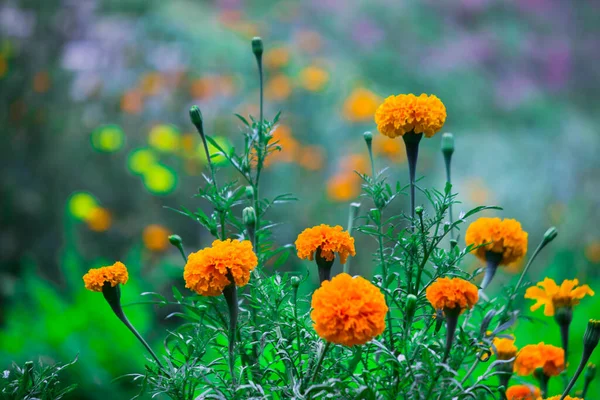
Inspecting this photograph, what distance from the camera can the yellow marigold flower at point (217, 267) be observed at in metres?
0.47

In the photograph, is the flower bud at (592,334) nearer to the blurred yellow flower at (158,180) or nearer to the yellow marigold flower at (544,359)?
the yellow marigold flower at (544,359)

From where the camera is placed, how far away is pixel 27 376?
501 mm

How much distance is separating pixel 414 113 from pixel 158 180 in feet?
4.76

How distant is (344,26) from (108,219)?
175 centimetres

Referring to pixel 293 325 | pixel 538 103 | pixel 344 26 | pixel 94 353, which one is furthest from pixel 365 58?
pixel 293 325

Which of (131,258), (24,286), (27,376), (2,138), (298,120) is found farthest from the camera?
(298,120)

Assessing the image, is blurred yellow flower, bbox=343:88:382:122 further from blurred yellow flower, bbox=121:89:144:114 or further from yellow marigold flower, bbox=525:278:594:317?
yellow marigold flower, bbox=525:278:594:317

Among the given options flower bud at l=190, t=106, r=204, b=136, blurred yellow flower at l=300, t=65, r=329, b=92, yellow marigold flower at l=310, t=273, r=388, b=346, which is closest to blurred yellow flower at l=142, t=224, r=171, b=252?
blurred yellow flower at l=300, t=65, r=329, b=92

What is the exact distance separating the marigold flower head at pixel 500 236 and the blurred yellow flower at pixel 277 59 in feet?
5.87

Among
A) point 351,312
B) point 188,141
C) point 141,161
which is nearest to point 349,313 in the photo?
point 351,312

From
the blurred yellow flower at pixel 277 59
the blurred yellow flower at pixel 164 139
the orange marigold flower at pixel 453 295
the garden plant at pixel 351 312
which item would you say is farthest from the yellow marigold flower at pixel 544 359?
the blurred yellow flower at pixel 277 59

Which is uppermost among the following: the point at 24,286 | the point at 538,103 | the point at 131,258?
the point at 538,103

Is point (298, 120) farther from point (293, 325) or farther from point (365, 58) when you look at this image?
point (293, 325)

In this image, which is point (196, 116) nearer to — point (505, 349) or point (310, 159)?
point (505, 349)
